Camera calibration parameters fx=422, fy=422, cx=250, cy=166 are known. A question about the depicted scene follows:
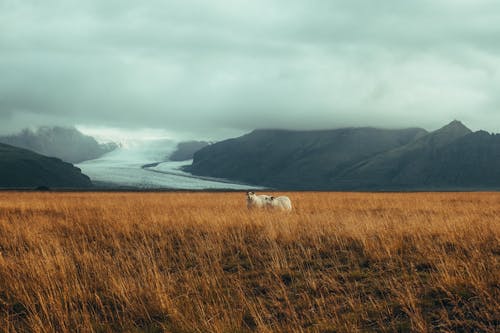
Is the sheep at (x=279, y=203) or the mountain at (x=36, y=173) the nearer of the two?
the sheep at (x=279, y=203)

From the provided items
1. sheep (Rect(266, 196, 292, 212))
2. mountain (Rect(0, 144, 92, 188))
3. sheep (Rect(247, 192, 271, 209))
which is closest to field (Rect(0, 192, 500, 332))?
sheep (Rect(266, 196, 292, 212))

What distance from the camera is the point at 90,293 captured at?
7.32m

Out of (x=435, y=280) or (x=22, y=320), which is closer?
(x=22, y=320)

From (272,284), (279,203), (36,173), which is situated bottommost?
(36,173)

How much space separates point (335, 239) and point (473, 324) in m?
5.39

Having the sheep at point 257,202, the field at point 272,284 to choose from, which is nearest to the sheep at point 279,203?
the sheep at point 257,202

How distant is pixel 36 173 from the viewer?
151625mm

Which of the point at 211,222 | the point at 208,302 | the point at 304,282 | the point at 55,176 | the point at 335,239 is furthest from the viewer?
the point at 55,176

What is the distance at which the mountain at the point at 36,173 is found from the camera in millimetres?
142875

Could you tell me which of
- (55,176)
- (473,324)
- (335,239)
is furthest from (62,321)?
(55,176)

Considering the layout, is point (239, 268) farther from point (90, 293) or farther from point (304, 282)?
point (90, 293)

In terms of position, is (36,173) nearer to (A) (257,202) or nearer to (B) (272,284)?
(A) (257,202)

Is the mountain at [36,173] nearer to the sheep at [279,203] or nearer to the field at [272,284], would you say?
the sheep at [279,203]

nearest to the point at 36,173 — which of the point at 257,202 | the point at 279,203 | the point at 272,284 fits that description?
the point at 257,202
